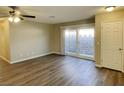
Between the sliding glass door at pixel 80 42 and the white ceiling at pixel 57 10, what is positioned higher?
the white ceiling at pixel 57 10

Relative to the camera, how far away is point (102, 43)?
4.63 metres

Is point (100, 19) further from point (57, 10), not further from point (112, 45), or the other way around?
point (57, 10)

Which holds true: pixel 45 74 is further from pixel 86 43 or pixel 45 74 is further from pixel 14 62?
pixel 86 43

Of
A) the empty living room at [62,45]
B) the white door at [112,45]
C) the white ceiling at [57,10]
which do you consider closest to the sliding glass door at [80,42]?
the empty living room at [62,45]

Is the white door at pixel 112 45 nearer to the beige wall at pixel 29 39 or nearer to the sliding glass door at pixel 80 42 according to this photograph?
the sliding glass door at pixel 80 42

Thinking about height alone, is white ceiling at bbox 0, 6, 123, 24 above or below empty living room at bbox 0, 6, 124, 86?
above

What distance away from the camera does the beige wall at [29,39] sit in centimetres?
567

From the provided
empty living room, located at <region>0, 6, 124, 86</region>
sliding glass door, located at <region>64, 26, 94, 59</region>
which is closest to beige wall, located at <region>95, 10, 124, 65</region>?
empty living room, located at <region>0, 6, 124, 86</region>

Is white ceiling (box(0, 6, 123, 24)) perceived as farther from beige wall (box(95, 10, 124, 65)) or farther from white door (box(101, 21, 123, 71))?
white door (box(101, 21, 123, 71))

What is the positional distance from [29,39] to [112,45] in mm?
4405

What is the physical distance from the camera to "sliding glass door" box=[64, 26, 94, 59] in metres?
6.39

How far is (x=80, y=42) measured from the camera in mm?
6902

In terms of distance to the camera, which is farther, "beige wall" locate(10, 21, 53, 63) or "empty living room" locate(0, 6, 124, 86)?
"beige wall" locate(10, 21, 53, 63)
